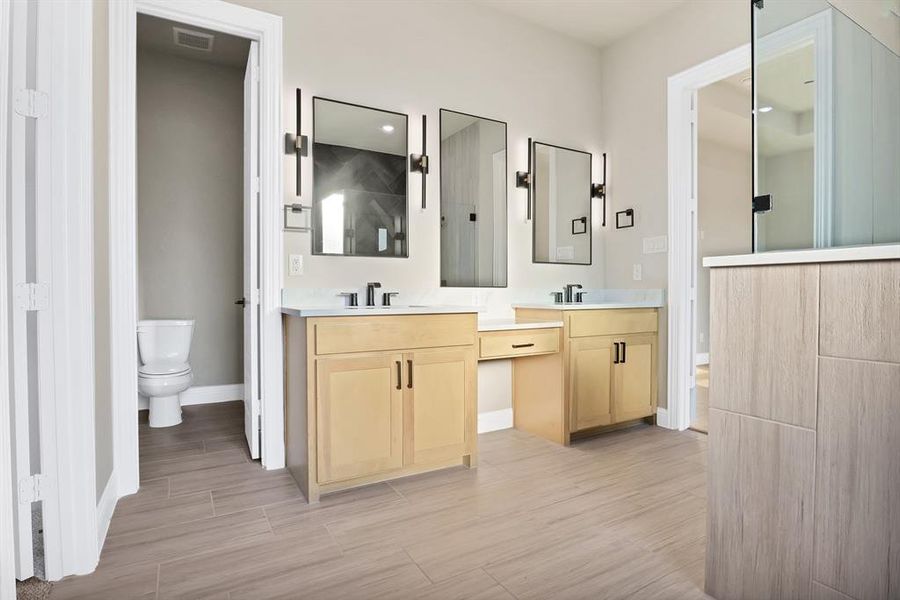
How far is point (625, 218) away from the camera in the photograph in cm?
370

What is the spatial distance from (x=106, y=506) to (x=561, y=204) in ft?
10.4

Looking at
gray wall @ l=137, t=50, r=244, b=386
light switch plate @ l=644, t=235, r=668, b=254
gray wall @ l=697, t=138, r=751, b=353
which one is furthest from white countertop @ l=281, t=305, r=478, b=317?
gray wall @ l=697, t=138, r=751, b=353

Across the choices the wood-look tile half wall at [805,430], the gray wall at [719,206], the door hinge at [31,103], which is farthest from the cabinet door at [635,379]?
the gray wall at [719,206]

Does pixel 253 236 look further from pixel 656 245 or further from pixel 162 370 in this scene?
pixel 656 245

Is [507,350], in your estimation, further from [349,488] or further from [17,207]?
[17,207]

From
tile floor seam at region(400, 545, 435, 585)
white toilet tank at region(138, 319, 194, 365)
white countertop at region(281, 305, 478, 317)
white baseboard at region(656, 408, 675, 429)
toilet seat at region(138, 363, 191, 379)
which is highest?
white countertop at region(281, 305, 478, 317)

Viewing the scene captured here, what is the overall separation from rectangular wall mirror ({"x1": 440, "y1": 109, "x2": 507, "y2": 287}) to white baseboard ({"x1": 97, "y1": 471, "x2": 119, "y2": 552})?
198 cm

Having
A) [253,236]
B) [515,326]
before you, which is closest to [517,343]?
[515,326]

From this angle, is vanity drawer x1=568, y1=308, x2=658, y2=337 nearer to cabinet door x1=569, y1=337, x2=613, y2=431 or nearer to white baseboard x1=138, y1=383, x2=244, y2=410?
cabinet door x1=569, y1=337, x2=613, y2=431

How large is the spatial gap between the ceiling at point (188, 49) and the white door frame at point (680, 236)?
3.05 metres

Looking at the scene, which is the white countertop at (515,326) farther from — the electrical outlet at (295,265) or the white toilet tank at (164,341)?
the white toilet tank at (164,341)

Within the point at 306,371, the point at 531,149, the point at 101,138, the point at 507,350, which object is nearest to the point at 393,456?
the point at 306,371

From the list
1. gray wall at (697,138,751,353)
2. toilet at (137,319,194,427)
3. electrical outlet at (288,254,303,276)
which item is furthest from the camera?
gray wall at (697,138,751,353)

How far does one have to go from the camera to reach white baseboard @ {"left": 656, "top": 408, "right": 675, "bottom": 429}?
11.1 ft
